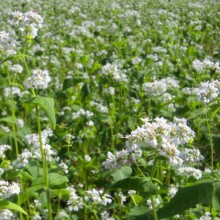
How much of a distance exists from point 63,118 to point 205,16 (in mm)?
6294

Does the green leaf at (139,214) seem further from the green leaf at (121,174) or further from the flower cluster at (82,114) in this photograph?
the flower cluster at (82,114)

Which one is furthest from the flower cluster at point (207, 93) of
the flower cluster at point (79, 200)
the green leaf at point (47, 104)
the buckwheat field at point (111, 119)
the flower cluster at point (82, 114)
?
the flower cluster at point (82, 114)

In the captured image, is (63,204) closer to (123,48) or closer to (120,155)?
(120,155)

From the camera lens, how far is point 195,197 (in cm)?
→ 184

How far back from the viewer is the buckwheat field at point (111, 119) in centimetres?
227

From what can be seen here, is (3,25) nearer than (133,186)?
No

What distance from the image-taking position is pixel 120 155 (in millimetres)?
2346

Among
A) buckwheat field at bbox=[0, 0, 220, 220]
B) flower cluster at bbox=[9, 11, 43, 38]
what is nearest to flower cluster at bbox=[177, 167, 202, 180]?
buckwheat field at bbox=[0, 0, 220, 220]

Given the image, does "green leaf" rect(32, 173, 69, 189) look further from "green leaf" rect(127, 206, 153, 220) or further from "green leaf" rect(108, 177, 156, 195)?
"green leaf" rect(108, 177, 156, 195)

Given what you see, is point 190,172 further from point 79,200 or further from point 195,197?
point 195,197

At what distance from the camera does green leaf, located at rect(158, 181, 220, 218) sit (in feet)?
5.97

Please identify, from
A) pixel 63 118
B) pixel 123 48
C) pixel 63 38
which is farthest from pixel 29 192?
pixel 63 38

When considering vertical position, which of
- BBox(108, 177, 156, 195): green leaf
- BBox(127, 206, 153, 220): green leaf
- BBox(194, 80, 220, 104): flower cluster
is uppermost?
BBox(194, 80, 220, 104): flower cluster

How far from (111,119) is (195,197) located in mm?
2683
